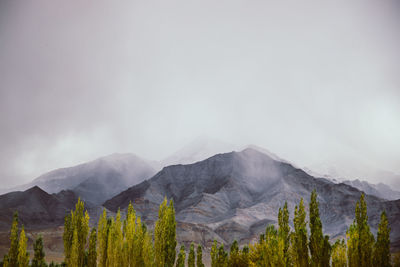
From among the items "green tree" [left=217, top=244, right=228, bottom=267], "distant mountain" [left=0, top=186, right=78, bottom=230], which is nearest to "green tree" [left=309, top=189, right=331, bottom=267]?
"green tree" [left=217, top=244, right=228, bottom=267]

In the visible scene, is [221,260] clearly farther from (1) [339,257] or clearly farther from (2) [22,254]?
(2) [22,254]

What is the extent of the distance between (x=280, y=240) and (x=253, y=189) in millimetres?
134402

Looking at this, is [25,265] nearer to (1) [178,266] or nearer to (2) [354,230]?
(1) [178,266]

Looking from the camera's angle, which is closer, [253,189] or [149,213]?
[149,213]

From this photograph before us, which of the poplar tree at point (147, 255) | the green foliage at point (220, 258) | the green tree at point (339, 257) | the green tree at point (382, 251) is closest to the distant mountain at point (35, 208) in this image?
the green foliage at point (220, 258)

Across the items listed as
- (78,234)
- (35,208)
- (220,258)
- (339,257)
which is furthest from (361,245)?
(35,208)

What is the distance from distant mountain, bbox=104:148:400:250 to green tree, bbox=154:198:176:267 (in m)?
71.3

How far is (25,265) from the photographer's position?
19531 millimetres

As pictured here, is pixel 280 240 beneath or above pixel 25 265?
above

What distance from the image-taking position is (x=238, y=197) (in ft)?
430

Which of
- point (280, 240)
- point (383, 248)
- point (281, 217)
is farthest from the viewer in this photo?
point (281, 217)

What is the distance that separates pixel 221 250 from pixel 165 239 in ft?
20.4

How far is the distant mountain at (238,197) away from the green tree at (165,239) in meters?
71.3

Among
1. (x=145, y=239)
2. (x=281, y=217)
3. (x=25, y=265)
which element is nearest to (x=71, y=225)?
(x=25, y=265)
